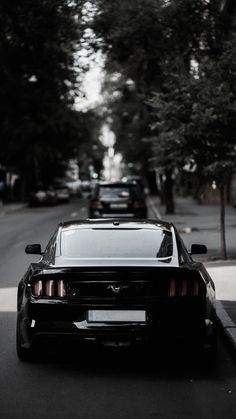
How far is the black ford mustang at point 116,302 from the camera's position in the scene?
5.97 metres

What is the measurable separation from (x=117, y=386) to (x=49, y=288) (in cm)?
99

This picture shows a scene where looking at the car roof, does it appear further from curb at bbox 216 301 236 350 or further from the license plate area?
the license plate area

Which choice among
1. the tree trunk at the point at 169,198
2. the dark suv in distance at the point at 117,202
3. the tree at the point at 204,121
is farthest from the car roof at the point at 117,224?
the tree trunk at the point at 169,198

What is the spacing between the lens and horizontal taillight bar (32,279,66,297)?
6090 mm

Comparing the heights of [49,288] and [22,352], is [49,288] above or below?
above

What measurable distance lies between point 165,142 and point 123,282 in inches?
338

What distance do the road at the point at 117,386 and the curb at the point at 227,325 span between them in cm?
13

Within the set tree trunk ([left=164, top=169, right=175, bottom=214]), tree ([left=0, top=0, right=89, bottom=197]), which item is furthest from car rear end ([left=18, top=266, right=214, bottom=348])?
tree ([left=0, top=0, right=89, bottom=197])

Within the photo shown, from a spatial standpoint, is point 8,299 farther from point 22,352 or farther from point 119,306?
point 119,306

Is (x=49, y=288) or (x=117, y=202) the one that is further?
(x=117, y=202)

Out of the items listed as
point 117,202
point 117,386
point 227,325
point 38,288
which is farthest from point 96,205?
point 117,386

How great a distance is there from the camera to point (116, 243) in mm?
6738

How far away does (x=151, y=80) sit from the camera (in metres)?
26.5

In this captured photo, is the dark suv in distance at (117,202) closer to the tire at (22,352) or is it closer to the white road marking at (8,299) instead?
the white road marking at (8,299)
